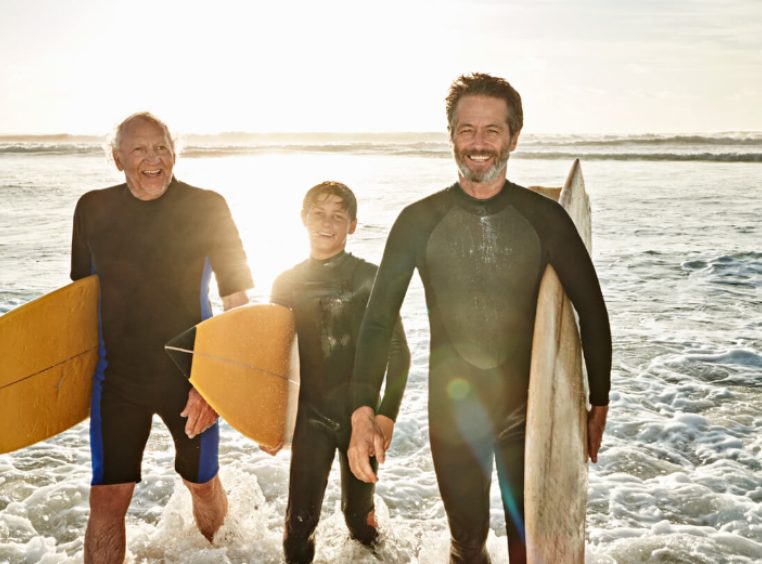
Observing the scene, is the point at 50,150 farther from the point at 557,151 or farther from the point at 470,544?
the point at 470,544

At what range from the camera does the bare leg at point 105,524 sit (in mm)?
3254

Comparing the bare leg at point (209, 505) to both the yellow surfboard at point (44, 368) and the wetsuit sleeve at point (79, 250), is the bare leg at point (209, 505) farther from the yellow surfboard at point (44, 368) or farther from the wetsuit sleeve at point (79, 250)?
the wetsuit sleeve at point (79, 250)

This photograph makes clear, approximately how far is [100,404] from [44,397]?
391 millimetres

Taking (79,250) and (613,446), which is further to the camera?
(613,446)

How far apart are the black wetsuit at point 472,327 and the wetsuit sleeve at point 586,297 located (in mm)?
23

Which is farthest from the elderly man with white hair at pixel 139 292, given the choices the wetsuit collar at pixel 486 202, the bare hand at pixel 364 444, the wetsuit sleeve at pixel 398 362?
the wetsuit collar at pixel 486 202

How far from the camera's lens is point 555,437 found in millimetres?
2820

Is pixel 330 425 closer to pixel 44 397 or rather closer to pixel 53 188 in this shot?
pixel 44 397

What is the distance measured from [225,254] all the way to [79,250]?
2.21 feet

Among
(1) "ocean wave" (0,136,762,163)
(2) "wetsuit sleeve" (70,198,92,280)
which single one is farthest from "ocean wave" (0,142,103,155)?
(2) "wetsuit sleeve" (70,198,92,280)

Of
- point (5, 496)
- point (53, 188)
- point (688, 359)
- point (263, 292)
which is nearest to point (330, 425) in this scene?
point (5, 496)

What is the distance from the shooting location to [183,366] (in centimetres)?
327

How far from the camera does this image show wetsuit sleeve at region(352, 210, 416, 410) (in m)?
2.79

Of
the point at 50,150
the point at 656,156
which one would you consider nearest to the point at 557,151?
the point at 656,156
